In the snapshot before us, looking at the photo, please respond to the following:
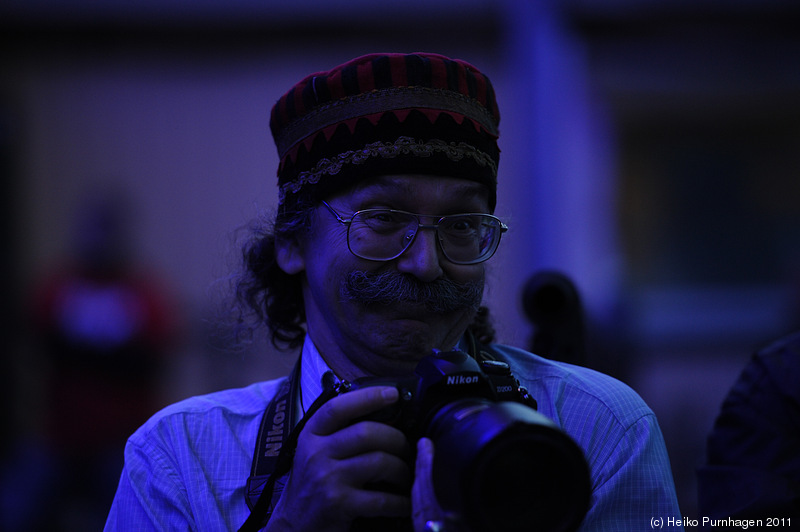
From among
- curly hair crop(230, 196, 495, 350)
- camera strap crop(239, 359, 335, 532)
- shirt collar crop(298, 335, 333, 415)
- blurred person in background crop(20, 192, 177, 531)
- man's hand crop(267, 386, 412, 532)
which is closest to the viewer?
man's hand crop(267, 386, 412, 532)

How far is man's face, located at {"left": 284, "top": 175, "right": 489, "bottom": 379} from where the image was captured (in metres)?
1.54

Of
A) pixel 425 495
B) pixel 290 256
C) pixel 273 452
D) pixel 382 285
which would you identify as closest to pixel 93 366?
pixel 290 256

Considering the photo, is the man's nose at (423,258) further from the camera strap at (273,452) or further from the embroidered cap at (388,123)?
the camera strap at (273,452)

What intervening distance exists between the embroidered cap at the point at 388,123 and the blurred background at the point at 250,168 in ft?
8.60

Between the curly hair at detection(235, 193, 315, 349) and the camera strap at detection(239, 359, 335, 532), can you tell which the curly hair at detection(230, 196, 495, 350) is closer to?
the curly hair at detection(235, 193, 315, 349)

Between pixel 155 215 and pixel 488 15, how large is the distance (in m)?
3.23

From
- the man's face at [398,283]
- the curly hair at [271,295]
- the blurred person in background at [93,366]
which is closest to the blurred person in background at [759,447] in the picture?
the curly hair at [271,295]

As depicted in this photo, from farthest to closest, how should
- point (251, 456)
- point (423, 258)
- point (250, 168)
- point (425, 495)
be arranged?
1. point (250, 168)
2. point (251, 456)
3. point (423, 258)
4. point (425, 495)

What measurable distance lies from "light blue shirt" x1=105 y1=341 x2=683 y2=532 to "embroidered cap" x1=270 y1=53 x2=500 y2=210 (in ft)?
1.62

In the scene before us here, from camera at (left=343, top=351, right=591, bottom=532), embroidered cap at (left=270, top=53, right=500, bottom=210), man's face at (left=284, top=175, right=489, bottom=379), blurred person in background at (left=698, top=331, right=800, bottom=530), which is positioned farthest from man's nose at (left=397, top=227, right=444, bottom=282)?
blurred person in background at (left=698, top=331, right=800, bottom=530)

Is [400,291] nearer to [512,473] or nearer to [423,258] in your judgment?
[423,258]

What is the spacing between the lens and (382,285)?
1535 mm

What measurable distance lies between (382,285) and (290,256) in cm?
37

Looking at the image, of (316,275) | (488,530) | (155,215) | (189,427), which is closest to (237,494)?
(189,427)
